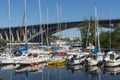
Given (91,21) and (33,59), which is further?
(91,21)

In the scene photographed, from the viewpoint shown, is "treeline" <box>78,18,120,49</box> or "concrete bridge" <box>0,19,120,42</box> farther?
"concrete bridge" <box>0,19,120,42</box>

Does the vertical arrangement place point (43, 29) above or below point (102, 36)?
above

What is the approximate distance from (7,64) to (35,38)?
7006 centimetres

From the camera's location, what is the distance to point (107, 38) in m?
89.2

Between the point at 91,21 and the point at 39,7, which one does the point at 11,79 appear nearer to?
the point at 39,7

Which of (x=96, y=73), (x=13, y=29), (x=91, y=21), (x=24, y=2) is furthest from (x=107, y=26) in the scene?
(x=96, y=73)

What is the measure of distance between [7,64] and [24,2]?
11.6 m

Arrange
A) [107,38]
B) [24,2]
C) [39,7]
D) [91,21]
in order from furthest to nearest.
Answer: [91,21]
[107,38]
[39,7]
[24,2]

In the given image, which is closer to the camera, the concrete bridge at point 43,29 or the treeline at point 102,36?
the treeline at point 102,36

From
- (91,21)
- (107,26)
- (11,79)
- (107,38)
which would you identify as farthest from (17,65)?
(107,26)

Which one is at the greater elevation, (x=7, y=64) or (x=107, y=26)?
(x=107, y=26)

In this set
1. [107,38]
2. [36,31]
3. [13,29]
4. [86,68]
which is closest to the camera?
[86,68]

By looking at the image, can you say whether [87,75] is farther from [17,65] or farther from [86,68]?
[17,65]

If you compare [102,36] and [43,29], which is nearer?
[102,36]
